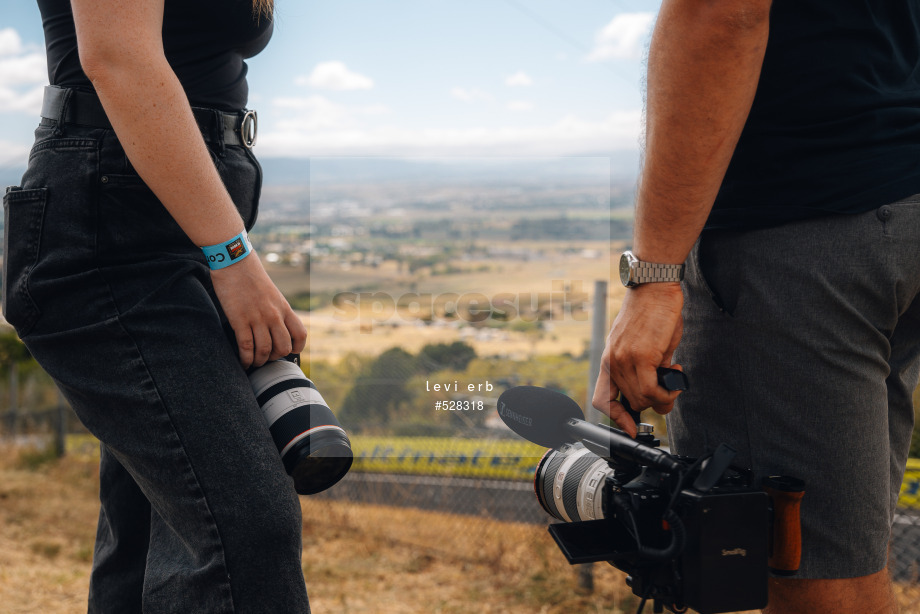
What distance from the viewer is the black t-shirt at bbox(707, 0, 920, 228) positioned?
122 cm

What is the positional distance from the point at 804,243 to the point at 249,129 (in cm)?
110

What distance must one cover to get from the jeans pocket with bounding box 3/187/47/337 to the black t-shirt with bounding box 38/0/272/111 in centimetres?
23

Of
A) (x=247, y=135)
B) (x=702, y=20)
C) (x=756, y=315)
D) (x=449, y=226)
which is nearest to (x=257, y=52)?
(x=247, y=135)

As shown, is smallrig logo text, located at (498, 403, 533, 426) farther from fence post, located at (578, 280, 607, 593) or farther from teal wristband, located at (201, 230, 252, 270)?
fence post, located at (578, 280, 607, 593)

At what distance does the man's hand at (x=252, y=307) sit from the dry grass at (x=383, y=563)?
92.3 inches

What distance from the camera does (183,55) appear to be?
1409mm

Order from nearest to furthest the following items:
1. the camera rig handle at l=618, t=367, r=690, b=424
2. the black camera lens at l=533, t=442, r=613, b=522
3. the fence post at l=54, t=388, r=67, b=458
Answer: the camera rig handle at l=618, t=367, r=690, b=424 < the black camera lens at l=533, t=442, r=613, b=522 < the fence post at l=54, t=388, r=67, b=458

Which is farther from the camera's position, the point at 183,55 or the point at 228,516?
the point at 183,55

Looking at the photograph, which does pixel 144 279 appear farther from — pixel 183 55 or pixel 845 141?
pixel 845 141

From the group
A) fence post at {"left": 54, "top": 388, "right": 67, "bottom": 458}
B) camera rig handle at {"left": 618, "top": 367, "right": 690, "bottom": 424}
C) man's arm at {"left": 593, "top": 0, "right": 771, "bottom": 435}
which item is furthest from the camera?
fence post at {"left": 54, "top": 388, "right": 67, "bottom": 458}

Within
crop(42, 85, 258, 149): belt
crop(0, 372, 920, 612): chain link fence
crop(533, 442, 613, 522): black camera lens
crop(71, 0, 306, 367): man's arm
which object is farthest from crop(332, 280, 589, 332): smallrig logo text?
crop(71, 0, 306, 367): man's arm

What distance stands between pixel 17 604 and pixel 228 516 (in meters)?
2.76

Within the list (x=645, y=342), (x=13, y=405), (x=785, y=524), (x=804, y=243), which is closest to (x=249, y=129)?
(x=645, y=342)

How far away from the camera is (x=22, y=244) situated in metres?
1.28
